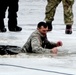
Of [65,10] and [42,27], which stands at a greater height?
[65,10]

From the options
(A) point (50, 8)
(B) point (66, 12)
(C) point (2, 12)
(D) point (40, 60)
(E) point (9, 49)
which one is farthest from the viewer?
(C) point (2, 12)

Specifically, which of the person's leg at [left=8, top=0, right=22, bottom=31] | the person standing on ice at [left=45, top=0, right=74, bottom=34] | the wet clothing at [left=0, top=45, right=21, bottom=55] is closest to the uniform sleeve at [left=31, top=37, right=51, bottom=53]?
the wet clothing at [left=0, top=45, right=21, bottom=55]

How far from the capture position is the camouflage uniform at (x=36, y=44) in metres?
8.54

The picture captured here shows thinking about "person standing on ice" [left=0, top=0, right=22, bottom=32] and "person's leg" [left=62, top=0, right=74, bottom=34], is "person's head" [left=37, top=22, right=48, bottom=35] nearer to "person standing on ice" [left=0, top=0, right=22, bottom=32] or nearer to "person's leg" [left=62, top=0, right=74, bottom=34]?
"person's leg" [left=62, top=0, right=74, bottom=34]

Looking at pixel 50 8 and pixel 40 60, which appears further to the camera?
pixel 50 8

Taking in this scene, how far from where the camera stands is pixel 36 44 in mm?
8570

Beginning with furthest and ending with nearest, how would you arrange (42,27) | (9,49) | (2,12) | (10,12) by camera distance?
1. (10,12)
2. (2,12)
3. (9,49)
4. (42,27)

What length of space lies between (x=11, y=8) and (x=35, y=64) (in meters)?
4.23

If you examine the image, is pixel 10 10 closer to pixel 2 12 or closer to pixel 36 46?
pixel 2 12

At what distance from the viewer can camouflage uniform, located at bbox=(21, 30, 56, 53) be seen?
8539 millimetres

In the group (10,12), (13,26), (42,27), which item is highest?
(10,12)

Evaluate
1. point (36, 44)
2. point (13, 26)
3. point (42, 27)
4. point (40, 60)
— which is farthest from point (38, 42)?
point (13, 26)

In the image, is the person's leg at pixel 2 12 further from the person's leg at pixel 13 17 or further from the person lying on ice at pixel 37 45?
the person lying on ice at pixel 37 45

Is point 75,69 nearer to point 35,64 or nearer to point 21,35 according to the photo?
point 35,64
